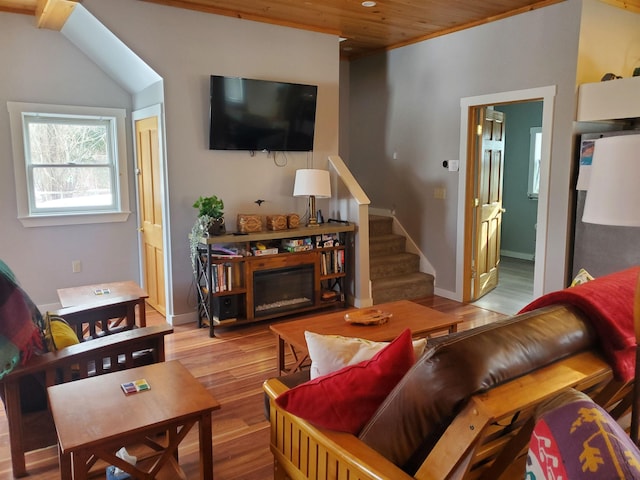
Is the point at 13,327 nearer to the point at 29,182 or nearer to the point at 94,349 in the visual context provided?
the point at 94,349

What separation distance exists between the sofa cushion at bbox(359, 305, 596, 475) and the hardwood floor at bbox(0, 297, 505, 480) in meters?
1.20

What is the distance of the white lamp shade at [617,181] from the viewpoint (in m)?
1.50

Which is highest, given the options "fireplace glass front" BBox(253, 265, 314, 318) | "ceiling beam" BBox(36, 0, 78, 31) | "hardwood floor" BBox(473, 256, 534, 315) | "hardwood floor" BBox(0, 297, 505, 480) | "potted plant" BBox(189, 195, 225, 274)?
"ceiling beam" BBox(36, 0, 78, 31)

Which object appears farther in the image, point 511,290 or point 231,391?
point 511,290

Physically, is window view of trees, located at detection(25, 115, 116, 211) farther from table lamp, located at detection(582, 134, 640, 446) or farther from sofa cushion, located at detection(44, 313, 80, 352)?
table lamp, located at detection(582, 134, 640, 446)

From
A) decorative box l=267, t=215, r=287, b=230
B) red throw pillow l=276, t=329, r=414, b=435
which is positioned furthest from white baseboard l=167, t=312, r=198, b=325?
red throw pillow l=276, t=329, r=414, b=435

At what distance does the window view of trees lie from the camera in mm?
4672

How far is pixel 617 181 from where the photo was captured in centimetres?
154

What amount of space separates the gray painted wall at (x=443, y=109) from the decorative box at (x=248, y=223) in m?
2.05

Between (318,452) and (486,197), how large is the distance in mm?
4242

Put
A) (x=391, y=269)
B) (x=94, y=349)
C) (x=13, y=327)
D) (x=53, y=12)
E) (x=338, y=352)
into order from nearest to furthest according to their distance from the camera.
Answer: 1. (x=338, y=352)
2. (x=13, y=327)
3. (x=94, y=349)
4. (x=53, y=12)
5. (x=391, y=269)

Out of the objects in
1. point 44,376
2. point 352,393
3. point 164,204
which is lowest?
point 44,376

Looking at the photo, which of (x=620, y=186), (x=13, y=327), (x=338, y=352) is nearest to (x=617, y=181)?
(x=620, y=186)

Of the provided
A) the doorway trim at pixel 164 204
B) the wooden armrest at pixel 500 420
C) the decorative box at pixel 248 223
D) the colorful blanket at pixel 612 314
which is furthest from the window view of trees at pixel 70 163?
the wooden armrest at pixel 500 420
